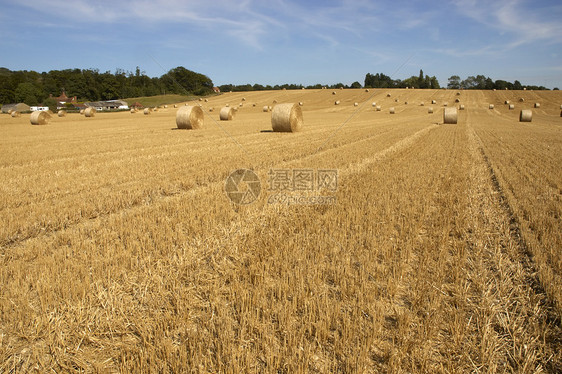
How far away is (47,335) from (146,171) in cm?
708

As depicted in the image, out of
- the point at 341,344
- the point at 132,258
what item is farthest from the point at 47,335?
the point at 341,344

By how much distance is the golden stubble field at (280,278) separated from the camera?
8.02ft

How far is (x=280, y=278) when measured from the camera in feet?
11.6

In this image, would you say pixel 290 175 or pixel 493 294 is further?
pixel 290 175

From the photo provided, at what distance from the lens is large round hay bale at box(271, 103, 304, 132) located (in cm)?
1914

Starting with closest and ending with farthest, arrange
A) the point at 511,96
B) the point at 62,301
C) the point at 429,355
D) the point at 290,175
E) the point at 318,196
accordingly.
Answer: the point at 429,355 < the point at 62,301 < the point at 318,196 < the point at 290,175 < the point at 511,96

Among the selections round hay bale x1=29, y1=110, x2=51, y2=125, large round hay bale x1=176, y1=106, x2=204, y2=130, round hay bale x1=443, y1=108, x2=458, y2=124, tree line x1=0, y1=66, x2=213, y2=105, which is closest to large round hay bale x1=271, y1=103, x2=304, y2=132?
large round hay bale x1=176, y1=106, x2=204, y2=130

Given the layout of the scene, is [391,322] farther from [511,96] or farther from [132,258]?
[511,96]

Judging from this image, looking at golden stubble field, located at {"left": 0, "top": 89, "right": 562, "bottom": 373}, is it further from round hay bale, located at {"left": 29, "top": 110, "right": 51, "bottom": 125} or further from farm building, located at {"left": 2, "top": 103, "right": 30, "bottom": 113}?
farm building, located at {"left": 2, "top": 103, "right": 30, "bottom": 113}

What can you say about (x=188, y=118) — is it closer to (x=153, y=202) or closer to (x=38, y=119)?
(x=153, y=202)

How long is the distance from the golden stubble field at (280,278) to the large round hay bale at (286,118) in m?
12.2

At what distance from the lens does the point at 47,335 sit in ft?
8.47

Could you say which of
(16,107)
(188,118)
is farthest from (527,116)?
(16,107)

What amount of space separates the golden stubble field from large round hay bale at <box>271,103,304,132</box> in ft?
40.1
